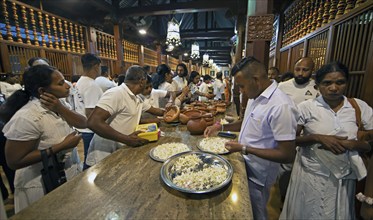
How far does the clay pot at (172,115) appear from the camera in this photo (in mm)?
2102

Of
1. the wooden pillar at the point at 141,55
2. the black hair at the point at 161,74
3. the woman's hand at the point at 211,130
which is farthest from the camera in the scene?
the wooden pillar at the point at 141,55

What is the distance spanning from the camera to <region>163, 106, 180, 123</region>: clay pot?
6.89ft

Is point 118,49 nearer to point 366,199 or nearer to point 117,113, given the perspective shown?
point 117,113

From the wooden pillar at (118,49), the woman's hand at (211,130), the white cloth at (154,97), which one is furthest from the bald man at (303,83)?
the wooden pillar at (118,49)

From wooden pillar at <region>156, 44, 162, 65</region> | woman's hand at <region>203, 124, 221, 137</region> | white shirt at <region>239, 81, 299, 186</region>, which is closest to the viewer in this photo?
white shirt at <region>239, 81, 299, 186</region>

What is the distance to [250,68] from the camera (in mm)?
1181

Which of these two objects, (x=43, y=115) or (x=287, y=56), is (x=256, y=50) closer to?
(x=43, y=115)

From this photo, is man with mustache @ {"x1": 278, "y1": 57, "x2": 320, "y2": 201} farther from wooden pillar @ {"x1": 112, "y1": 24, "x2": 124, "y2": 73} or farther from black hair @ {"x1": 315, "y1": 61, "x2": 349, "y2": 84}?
wooden pillar @ {"x1": 112, "y1": 24, "x2": 124, "y2": 73}

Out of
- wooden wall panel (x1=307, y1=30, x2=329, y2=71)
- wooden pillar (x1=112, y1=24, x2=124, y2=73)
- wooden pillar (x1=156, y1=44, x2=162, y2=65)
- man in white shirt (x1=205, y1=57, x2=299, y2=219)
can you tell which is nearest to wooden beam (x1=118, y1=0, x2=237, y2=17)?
A: wooden pillar (x1=112, y1=24, x2=124, y2=73)

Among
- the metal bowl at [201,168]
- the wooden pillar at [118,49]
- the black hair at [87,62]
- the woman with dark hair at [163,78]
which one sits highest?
the wooden pillar at [118,49]

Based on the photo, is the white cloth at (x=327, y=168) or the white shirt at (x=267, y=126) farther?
the white cloth at (x=327, y=168)

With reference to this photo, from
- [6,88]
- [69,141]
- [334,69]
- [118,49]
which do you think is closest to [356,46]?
[334,69]

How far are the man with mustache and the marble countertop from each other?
1602mm

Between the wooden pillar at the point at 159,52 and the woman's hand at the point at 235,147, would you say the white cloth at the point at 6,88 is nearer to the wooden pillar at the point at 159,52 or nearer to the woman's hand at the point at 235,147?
the woman's hand at the point at 235,147
